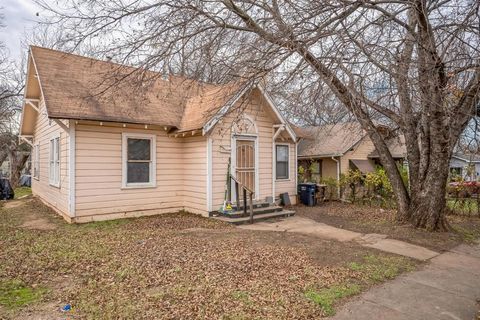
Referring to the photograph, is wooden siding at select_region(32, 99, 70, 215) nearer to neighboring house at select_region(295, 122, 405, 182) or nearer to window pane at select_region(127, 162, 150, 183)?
window pane at select_region(127, 162, 150, 183)

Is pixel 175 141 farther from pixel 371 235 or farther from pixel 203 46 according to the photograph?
pixel 371 235

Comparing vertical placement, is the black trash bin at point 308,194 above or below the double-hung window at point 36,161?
below

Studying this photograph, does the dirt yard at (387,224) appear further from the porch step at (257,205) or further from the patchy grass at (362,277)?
the patchy grass at (362,277)

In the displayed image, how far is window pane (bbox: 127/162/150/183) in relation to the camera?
1037cm

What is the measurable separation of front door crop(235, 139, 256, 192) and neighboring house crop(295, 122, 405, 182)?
607 centimetres

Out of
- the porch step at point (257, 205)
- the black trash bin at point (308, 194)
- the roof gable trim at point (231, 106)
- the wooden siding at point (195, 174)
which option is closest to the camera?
the roof gable trim at point (231, 106)

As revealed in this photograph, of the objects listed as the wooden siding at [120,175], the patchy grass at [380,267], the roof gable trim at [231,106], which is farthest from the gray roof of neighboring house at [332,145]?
the patchy grass at [380,267]

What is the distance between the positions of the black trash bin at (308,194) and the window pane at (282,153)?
60.9 inches

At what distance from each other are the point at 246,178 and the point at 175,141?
284 cm

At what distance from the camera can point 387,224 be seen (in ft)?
30.6

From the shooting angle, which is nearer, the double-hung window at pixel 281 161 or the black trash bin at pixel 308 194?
the double-hung window at pixel 281 161

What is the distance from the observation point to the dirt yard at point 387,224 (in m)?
7.70

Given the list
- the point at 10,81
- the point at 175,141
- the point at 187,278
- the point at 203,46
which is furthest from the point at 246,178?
the point at 10,81

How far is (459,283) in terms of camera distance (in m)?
5.00
